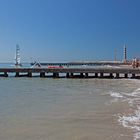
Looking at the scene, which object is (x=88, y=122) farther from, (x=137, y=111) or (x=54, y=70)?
(x=54, y=70)

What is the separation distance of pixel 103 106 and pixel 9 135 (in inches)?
264

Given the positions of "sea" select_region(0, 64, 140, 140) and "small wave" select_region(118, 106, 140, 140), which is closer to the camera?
"sea" select_region(0, 64, 140, 140)

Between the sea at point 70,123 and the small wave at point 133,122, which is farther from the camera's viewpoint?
the small wave at point 133,122

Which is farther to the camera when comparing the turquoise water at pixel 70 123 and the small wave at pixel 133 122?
the small wave at pixel 133 122

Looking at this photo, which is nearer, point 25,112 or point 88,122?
point 88,122

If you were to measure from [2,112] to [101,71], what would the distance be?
107 ft

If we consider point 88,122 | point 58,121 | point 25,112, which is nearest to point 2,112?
point 25,112

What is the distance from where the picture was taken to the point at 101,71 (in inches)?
1751

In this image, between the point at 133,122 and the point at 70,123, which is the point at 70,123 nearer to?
the point at 70,123

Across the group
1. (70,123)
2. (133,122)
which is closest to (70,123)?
(70,123)

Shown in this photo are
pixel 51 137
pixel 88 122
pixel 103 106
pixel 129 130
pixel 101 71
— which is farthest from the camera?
pixel 101 71

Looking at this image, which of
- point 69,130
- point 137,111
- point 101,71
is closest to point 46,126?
point 69,130

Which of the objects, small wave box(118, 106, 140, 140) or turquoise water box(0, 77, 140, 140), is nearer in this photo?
turquoise water box(0, 77, 140, 140)

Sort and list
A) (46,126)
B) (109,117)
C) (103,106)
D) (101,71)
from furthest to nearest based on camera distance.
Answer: (101,71) → (103,106) → (109,117) → (46,126)
